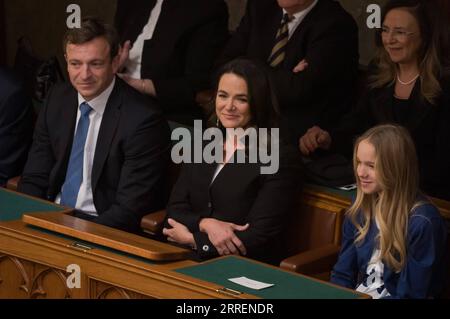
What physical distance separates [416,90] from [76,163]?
1.38m

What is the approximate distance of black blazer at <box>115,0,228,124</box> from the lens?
15.8 feet

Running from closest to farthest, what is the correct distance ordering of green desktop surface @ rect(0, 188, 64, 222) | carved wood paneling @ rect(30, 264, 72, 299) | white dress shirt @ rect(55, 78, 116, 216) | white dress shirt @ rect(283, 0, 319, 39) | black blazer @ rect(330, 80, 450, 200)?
carved wood paneling @ rect(30, 264, 72, 299), green desktop surface @ rect(0, 188, 64, 222), black blazer @ rect(330, 80, 450, 200), white dress shirt @ rect(55, 78, 116, 216), white dress shirt @ rect(283, 0, 319, 39)

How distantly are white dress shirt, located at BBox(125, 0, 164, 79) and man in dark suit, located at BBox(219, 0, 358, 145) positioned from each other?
63cm

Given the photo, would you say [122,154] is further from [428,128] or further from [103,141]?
[428,128]

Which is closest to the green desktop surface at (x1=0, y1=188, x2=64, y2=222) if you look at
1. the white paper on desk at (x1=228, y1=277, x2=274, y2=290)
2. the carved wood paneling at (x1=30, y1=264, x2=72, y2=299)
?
the carved wood paneling at (x1=30, y1=264, x2=72, y2=299)

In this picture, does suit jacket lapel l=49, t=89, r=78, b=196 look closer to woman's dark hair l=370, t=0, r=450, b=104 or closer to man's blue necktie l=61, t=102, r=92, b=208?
man's blue necktie l=61, t=102, r=92, b=208

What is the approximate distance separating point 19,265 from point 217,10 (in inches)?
77.2

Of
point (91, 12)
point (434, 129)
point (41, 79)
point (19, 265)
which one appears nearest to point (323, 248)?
point (434, 129)

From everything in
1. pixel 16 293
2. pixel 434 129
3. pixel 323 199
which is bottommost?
pixel 16 293

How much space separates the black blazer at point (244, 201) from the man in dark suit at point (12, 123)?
908 millimetres

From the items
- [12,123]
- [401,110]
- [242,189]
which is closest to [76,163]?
[12,123]

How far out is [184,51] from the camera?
16.1ft
